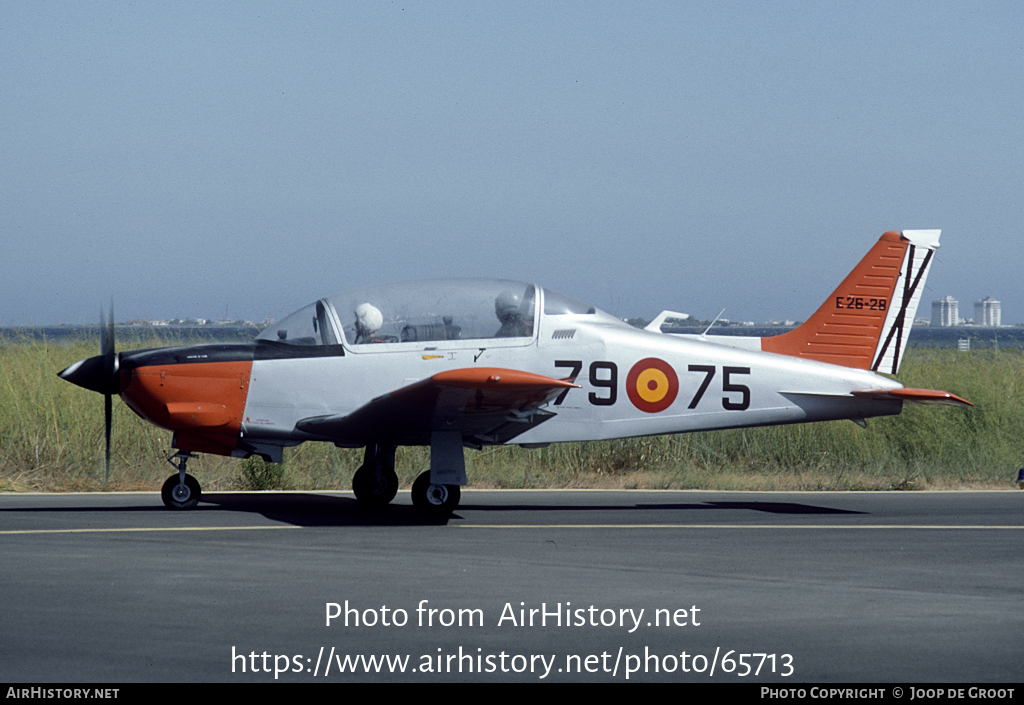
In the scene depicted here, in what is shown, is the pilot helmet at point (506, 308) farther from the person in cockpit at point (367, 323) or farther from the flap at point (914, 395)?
the flap at point (914, 395)

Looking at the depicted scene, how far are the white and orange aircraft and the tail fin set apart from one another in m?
0.50

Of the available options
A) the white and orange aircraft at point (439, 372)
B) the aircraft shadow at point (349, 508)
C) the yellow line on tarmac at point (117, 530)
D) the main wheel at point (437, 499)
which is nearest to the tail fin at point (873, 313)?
the white and orange aircraft at point (439, 372)

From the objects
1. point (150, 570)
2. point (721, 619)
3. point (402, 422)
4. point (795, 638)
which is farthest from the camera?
point (402, 422)

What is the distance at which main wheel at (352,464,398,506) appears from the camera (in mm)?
10469

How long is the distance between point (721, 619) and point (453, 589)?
171 centimetres

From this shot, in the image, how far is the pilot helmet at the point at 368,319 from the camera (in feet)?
32.2

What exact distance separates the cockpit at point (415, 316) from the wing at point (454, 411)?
0.82 m

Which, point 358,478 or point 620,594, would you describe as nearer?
point 620,594

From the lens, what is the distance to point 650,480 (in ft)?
43.0

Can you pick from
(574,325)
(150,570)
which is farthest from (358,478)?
(150,570)

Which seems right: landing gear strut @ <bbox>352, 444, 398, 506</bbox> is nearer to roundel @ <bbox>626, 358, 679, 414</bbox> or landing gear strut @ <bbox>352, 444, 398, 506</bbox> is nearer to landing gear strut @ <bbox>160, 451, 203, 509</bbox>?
landing gear strut @ <bbox>160, 451, 203, 509</bbox>

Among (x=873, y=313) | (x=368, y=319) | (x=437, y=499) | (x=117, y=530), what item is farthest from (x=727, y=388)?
(x=117, y=530)

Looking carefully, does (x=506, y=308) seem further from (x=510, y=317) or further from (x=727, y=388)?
(x=727, y=388)
